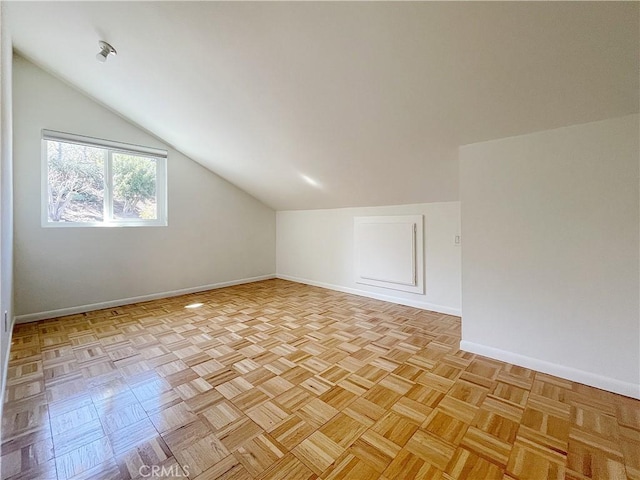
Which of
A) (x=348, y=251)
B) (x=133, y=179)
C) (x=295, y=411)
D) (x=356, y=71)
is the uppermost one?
(x=356, y=71)

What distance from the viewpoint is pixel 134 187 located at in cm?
363

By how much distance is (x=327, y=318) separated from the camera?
3002 mm

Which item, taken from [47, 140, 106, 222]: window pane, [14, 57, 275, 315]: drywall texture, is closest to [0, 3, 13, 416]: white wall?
[14, 57, 275, 315]: drywall texture

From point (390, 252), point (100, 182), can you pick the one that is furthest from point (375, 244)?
point (100, 182)

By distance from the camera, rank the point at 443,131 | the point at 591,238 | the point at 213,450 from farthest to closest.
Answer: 1. the point at 443,131
2. the point at 591,238
3. the point at 213,450

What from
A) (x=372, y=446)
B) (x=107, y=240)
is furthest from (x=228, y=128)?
(x=372, y=446)

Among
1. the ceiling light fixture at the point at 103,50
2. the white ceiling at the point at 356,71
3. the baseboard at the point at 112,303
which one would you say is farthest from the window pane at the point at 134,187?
the ceiling light fixture at the point at 103,50

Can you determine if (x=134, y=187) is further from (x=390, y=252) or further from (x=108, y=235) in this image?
(x=390, y=252)

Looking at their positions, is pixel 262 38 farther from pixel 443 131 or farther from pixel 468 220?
pixel 468 220

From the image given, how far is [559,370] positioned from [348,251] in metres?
2.65

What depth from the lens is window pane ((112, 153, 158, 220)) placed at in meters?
3.49

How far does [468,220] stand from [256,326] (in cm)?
220

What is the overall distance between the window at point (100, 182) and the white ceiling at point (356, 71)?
0.59m

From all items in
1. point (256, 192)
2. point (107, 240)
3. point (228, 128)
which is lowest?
point (107, 240)
